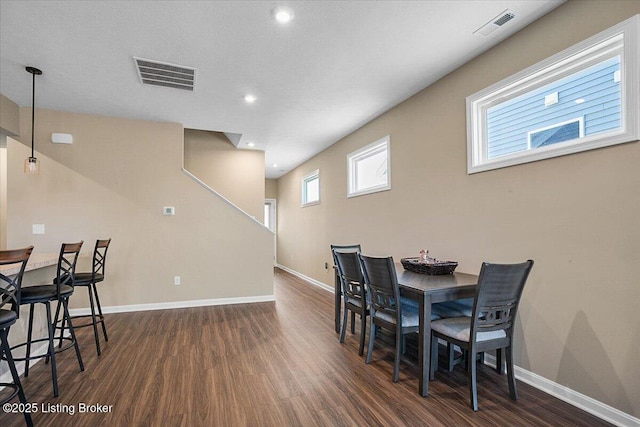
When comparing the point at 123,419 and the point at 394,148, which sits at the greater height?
the point at 394,148

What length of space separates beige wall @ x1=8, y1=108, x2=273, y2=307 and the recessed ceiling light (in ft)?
10.1

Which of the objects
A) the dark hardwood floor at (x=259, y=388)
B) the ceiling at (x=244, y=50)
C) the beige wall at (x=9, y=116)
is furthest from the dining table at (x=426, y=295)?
the beige wall at (x=9, y=116)

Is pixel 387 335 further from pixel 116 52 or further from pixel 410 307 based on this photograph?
pixel 116 52

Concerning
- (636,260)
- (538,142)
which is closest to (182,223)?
(538,142)

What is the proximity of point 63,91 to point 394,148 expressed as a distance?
408cm

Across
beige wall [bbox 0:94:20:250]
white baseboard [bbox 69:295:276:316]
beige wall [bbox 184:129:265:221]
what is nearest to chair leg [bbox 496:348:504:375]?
white baseboard [bbox 69:295:276:316]

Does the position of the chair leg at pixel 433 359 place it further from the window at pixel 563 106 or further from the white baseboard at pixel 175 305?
the white baseboard at pixel 175 305

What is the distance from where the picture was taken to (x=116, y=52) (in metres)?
2.78

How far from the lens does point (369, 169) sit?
500 cm

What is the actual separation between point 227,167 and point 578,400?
234 inches

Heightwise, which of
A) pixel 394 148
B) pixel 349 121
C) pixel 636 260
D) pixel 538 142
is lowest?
pixel 636 260

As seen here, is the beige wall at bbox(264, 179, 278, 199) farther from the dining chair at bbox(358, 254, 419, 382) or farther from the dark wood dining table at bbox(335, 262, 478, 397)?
the dark wood dining table at bbox(335, 262, 478, 397)

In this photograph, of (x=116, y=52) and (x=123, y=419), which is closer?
(x=123, y=419)

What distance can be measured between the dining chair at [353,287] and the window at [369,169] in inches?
59.5
